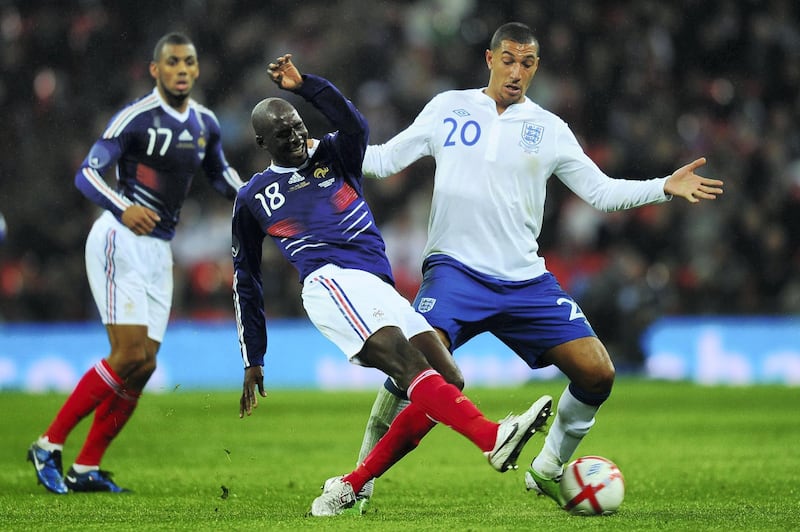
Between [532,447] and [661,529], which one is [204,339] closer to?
[532,447]

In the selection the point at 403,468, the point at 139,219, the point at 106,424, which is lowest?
the point at 403,468

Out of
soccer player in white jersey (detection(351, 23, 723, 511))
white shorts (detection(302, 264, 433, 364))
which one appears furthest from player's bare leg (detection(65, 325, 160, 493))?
white shorts (detection(302, 264, 433, 364))

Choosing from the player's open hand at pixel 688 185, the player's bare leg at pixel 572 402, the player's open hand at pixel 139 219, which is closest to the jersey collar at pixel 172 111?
the player's open hand at pixel 139 219

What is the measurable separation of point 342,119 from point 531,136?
3.34 ft

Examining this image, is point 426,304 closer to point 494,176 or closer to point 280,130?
point 494,176

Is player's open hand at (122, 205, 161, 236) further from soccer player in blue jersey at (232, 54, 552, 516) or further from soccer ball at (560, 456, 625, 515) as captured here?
soccer ball at (560, 456, 625, 515)

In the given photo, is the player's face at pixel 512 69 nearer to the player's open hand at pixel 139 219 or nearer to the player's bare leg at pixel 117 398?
the player's open hand at pixel 139 219

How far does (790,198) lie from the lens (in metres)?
16.5

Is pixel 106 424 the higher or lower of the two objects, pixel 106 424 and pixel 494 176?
the lower

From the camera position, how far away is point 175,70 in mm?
7719

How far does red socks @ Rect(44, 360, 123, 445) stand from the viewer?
7496 mm

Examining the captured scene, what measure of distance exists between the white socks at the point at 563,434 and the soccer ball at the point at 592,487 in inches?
12.1

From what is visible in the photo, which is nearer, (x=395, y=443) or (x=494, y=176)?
(x=395, y=443)

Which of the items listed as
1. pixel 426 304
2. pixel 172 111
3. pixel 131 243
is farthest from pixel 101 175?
pixel 426 304
